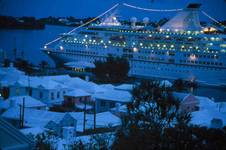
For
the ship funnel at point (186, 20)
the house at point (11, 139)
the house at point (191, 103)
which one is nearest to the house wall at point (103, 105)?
the house at point (191, 103)

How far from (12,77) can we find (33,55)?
53.3 feet

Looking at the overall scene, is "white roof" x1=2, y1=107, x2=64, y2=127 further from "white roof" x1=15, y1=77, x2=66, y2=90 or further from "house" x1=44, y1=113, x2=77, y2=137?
"white roof" x1=15, y1=77, x2=66, y2=90

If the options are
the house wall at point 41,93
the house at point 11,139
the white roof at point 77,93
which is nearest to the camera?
the house at point 11,139

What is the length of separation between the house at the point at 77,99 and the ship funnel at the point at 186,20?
11551mm

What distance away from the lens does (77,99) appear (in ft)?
38.1

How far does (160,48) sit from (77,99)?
1040cm

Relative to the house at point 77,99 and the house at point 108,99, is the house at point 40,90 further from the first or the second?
the house at point 108,99

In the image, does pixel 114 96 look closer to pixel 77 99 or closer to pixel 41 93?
pixel 77 99

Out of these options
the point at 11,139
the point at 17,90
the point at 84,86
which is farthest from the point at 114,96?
the point at 11,139

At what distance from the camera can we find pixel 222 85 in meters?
18.4

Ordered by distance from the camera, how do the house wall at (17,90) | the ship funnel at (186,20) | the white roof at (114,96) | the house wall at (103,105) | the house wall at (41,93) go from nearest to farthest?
the white roof at (114,96), the house wall at (103,105), the house wall at (41,93), the house wall at (17,90), the ship funnel at (186,20)

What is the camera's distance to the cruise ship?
1995 cm

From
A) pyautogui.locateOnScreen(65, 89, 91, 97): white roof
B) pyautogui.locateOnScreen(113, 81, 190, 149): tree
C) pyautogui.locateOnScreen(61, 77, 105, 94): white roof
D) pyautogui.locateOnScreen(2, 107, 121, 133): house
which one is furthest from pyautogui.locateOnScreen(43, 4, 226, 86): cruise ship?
pyautogui.locateOnScreen(113, 81, 190, 149): tree

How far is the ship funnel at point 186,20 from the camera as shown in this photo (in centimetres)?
2253
